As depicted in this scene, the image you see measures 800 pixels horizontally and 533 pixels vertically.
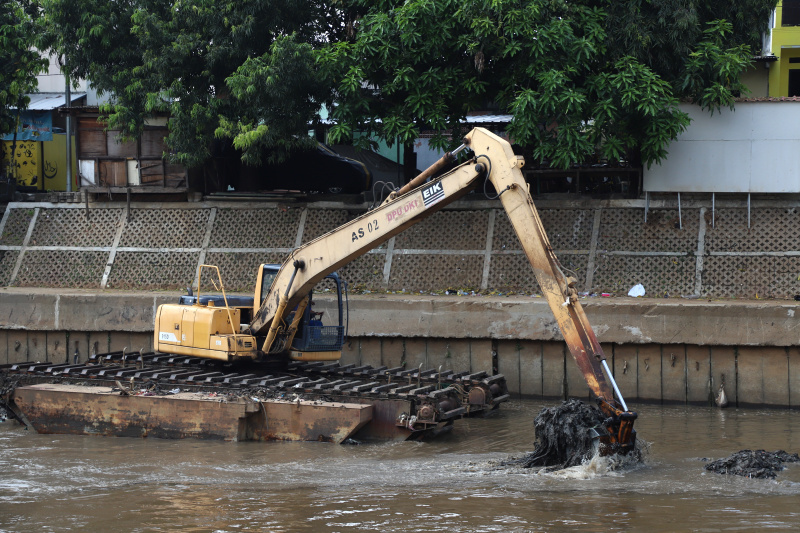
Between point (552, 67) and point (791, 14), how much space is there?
26.9 ft

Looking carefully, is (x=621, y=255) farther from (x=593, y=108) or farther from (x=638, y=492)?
(x=638, y=492)

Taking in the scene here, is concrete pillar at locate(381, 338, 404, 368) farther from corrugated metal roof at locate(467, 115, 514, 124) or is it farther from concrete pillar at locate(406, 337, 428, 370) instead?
corrugated metal roof at locate(467, 115, 514, 124)

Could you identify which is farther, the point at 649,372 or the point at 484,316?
the point at 484,316

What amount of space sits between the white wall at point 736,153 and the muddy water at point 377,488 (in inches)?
234

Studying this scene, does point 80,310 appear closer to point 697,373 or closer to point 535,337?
point 535,337

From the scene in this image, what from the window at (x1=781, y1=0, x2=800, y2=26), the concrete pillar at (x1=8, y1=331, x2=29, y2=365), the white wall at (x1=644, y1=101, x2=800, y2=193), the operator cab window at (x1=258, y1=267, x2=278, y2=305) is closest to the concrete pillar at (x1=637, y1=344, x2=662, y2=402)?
the white wall at (x1=644, y1=101, x2=800, y2=193)

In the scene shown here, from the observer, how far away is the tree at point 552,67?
1552 centimetres

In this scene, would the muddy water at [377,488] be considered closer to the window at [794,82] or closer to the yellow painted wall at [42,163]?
the window at [794,82]

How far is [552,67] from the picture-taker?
15742mm

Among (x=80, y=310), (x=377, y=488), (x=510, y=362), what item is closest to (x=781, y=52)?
(x=510, y=362)

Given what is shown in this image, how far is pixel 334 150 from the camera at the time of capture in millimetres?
23812

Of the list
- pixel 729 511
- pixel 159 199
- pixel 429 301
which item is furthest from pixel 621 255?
pixel 159 199

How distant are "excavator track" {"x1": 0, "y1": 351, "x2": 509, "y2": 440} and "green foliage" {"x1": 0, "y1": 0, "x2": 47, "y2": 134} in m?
9.31

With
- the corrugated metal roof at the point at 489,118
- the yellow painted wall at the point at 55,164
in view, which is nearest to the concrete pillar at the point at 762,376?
the corrugated metal roof at the point at 489,118
